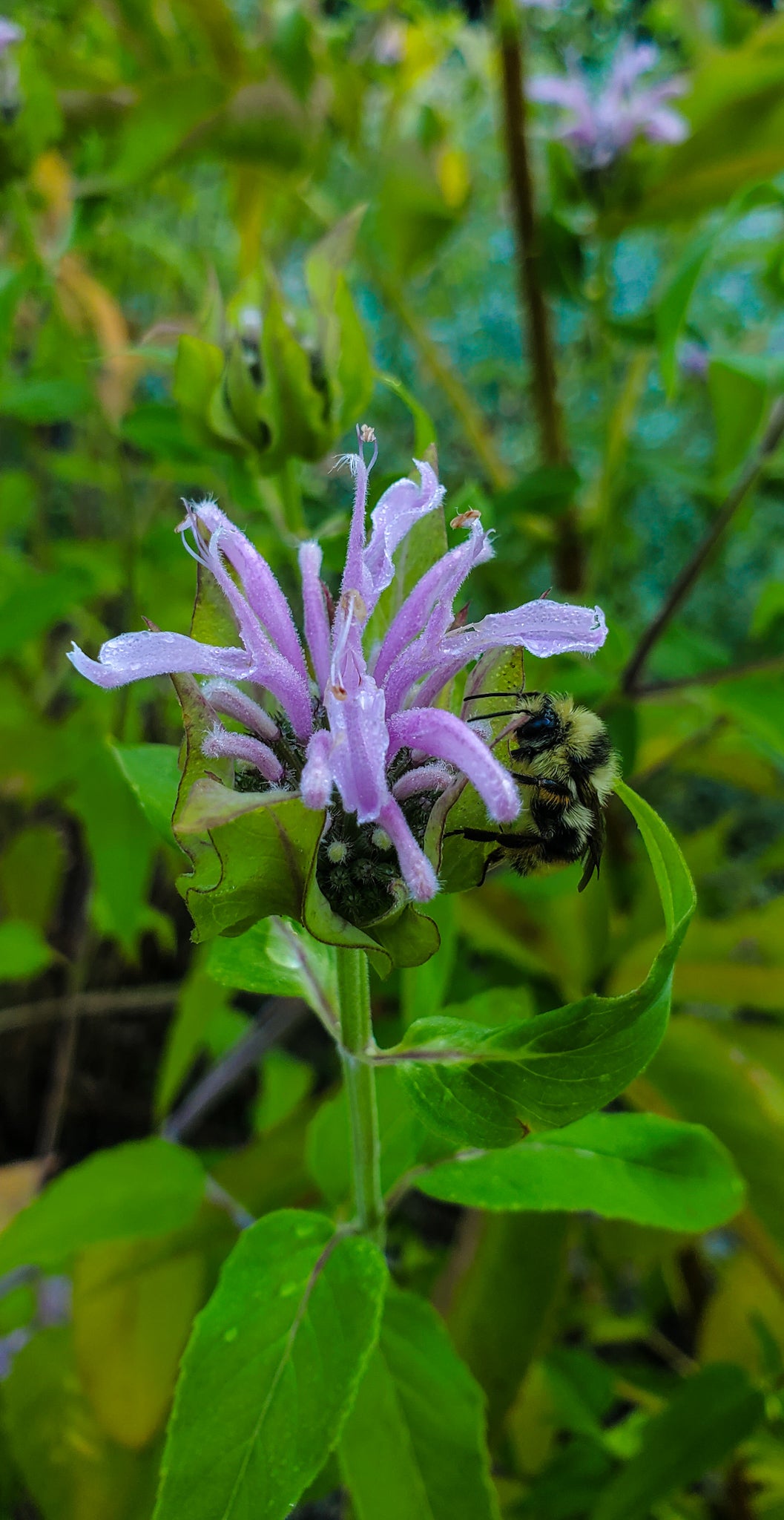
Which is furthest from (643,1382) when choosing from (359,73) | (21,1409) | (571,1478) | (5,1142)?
(359,73)

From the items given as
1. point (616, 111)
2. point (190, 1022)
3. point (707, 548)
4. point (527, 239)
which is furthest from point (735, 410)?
point (190, 1022)

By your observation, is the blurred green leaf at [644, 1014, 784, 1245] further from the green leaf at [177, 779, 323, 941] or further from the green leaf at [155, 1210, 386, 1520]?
the green leaf at [177, 779, 323, 941]

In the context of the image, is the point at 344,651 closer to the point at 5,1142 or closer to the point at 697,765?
the point at 697,765

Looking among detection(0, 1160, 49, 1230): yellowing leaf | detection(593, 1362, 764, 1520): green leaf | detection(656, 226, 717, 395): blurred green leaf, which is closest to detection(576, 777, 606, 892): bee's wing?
detection(656, 226, 717, 395): blurred green leaf

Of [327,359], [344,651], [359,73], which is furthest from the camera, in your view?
[359,73]

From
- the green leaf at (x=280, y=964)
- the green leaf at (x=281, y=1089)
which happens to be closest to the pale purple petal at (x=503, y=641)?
the green leaf at (x=280, y=964)

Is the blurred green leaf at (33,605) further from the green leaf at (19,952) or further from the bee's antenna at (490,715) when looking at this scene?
the bee's antenna at (490,715)
